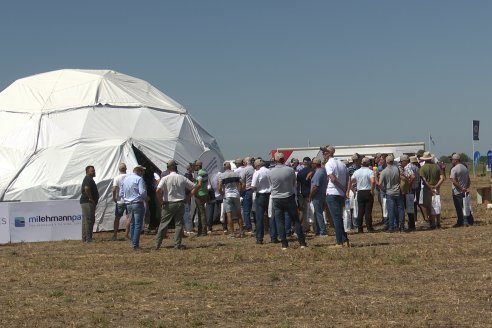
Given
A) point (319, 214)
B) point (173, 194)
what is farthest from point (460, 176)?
point (173, 194)

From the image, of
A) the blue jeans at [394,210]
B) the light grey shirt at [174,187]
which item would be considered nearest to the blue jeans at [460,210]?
the blue jeans at [394,210]

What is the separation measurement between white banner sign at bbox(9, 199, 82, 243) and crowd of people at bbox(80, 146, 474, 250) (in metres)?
1.00

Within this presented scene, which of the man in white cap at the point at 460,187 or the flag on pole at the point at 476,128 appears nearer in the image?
the man in white cap at the point at 460,187

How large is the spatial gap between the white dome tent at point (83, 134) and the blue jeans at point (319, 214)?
7191mm

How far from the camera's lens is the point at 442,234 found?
16.8 meters

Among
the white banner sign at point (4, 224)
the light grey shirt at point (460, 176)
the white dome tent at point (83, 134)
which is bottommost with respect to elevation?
the white banner sign at point (4, 224)

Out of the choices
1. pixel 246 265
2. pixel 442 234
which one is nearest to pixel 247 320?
pixel 246 265

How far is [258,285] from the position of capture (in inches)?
411

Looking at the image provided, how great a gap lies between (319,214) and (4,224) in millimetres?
6906

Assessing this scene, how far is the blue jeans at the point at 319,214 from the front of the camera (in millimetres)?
16031

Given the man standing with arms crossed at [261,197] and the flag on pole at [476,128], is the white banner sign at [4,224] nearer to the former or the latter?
the man standing with arms crossed at [261,197]

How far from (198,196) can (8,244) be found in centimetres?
412

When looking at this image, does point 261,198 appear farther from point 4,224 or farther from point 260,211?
point 4,224

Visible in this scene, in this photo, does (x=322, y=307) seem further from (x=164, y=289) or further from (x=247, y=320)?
(x=164, y=289)
